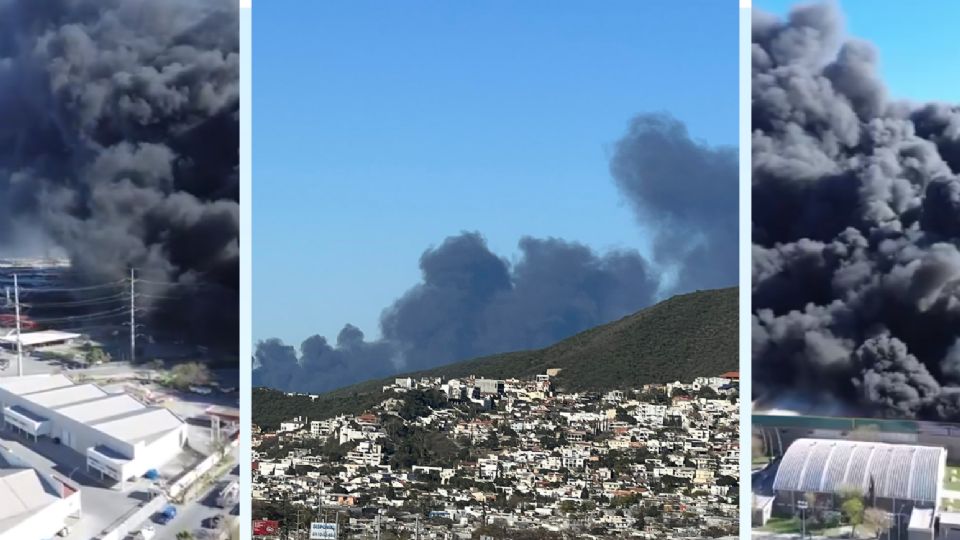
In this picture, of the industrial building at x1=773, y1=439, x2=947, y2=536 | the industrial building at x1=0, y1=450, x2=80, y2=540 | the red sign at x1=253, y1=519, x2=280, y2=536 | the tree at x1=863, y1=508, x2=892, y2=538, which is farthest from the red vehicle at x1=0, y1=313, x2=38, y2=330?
the tree at x1=863, y1=508, x2=892, y2=538

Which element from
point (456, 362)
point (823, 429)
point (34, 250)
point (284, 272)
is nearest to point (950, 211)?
point (823, 429)

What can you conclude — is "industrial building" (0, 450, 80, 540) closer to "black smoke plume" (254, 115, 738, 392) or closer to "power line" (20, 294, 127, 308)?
"power line" (20, 294, 127, 308)

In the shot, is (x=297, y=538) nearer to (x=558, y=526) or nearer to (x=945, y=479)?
(x=558, y=526)

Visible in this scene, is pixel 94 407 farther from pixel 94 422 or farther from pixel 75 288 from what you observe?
pixel 75 288

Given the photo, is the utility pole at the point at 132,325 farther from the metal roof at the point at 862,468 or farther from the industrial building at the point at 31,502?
the metal roof at the point at 862,468

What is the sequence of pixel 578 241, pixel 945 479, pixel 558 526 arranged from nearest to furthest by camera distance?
pixel 945 479 < pixel 558 526 < pixel 578 241

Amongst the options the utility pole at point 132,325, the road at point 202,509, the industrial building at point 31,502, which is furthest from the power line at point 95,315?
the road at point 202,509
